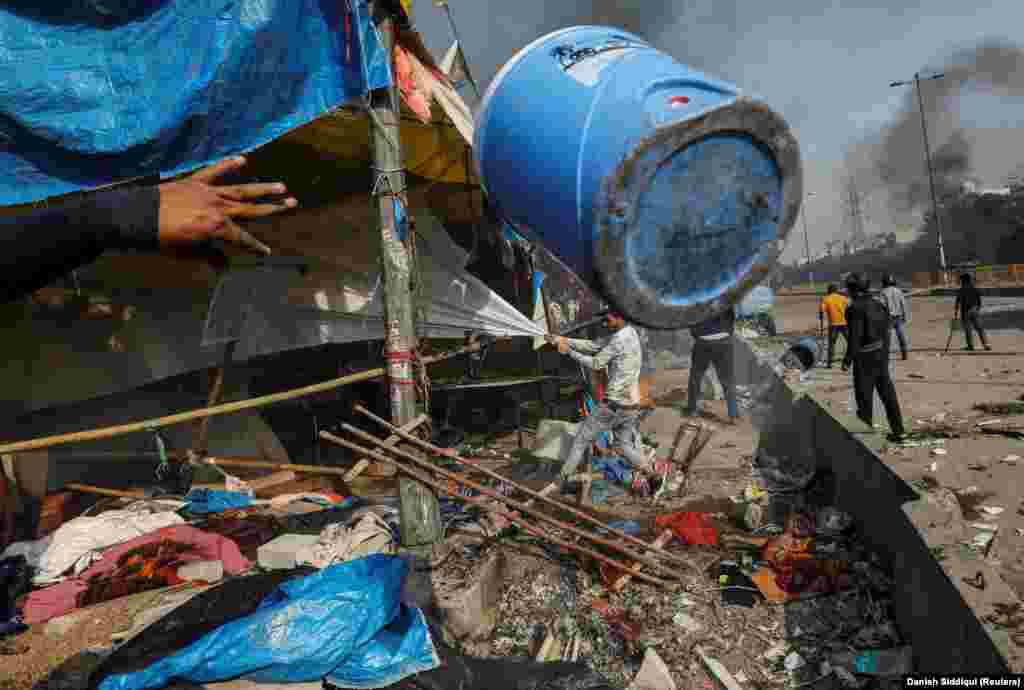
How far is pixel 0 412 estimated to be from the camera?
560 cm

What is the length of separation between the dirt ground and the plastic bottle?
2.03 ft

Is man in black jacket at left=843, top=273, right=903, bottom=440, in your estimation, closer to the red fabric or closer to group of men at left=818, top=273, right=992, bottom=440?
group of men at left=818, top=273, right=992, bottom=440

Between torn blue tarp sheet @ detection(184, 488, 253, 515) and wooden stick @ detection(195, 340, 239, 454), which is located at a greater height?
wooden stick @ detection(195, 340, 239, 454)

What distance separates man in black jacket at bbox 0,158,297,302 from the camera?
1.25m

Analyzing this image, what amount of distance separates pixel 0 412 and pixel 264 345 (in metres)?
2.43

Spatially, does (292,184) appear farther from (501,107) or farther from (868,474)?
(868,474)

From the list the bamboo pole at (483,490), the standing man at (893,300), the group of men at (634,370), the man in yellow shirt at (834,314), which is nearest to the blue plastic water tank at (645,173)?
the bamboo pole at (483,490)

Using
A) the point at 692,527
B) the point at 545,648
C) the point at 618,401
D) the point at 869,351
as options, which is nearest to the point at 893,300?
the point at 869,351

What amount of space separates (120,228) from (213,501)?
4869 millimetres

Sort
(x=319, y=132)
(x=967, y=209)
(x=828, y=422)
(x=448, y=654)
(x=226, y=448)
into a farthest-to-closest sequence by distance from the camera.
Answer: (x=967, y=209) < (x=226, y=448) < (x=828, y=422) < (x=319, y=132) < (x=448, y=654)

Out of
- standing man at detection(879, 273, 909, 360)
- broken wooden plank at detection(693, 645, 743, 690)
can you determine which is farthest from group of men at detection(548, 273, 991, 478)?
standing man at detection(879, 273, 909, 360)

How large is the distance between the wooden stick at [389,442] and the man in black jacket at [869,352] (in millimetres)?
5070

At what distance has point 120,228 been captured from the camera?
1310mm

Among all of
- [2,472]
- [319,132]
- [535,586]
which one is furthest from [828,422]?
[2,472]
